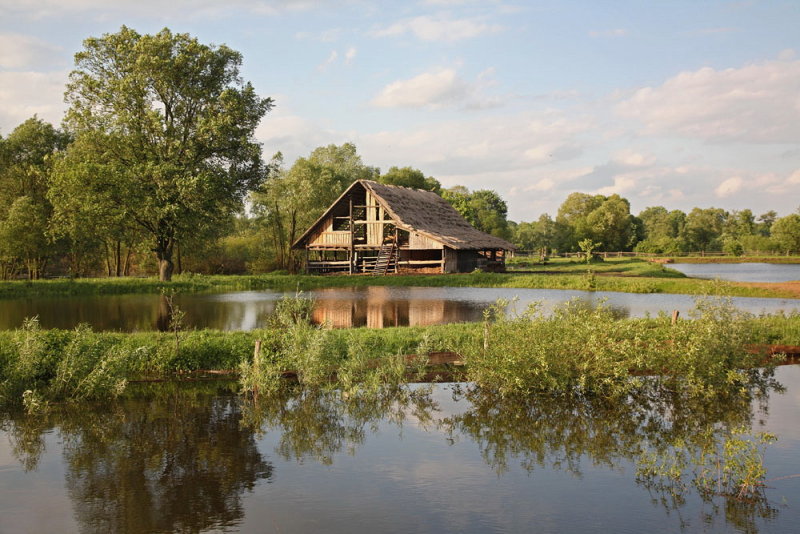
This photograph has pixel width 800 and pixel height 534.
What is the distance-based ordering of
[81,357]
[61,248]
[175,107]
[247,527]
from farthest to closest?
[61,248]
[175,107]
[81,357]
[247,527]

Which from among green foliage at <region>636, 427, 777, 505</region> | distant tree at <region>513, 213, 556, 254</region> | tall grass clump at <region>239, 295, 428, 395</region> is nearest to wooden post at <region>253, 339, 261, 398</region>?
tall grass clump at <region>239, 295, 428, 395</region>

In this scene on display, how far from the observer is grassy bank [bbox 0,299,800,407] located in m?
12.1

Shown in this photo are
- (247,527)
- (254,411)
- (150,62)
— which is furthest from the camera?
(150,62)

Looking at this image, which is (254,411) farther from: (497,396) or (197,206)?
(197,206)

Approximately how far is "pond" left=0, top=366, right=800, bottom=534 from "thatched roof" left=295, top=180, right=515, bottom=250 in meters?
27.9

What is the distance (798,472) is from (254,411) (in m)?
8.84

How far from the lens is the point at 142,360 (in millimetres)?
13844

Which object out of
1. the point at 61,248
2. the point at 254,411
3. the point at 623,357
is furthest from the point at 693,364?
the point at 61,248

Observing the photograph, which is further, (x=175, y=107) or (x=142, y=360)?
(x=175, y=107)

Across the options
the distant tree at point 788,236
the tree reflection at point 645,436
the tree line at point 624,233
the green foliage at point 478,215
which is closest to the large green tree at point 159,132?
the tree reflection at point 645,436

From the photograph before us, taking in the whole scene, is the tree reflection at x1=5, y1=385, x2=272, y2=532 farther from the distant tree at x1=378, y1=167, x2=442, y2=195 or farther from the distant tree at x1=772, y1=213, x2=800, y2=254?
the distant tree at x1=772, y1=213, x2=800, y2=254

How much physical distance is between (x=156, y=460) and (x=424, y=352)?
6160 millimetres

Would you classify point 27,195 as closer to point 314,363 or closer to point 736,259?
point 314,363

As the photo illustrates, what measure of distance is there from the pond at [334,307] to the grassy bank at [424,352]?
4077 mm
